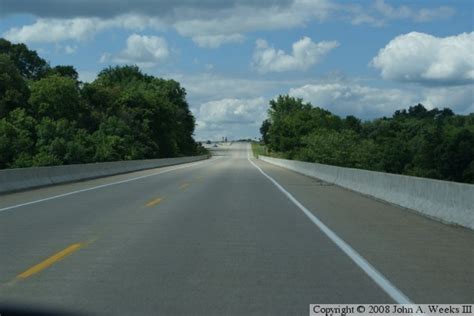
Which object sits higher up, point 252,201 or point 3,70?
point 3,70

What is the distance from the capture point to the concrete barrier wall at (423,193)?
14906mm

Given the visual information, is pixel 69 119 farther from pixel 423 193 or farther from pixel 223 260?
pixel 223 260

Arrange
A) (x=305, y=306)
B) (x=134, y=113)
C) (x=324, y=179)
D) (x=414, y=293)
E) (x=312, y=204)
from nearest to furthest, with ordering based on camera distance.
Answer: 1. (x=305, y=306)
2. (x=414, y=293)
3. (x=312, y=204)
4. (x=324, y=179)
5. (x=134, y=113)

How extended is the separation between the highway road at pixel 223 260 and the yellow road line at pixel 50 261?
0.02 meters

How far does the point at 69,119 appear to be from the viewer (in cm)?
9838

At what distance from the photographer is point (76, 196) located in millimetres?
24359

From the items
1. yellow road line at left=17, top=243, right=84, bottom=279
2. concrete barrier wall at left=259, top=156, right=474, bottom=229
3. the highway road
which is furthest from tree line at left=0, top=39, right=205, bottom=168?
yellow road line at left=17, top=243, right=84, bottom=279

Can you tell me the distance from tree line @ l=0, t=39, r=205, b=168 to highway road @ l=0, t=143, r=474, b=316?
55040 mm

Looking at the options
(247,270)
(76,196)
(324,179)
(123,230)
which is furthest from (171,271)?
(324,179)

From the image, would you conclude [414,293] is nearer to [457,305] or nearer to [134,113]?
[457,305]

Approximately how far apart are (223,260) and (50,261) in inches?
99.8

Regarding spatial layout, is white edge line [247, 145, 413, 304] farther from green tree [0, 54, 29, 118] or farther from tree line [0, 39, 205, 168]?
green tree [0, 54, 29, 118]

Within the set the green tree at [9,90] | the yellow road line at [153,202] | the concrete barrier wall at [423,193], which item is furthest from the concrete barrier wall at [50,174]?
the green tree at [9,90]

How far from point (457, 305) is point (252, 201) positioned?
569 inches
